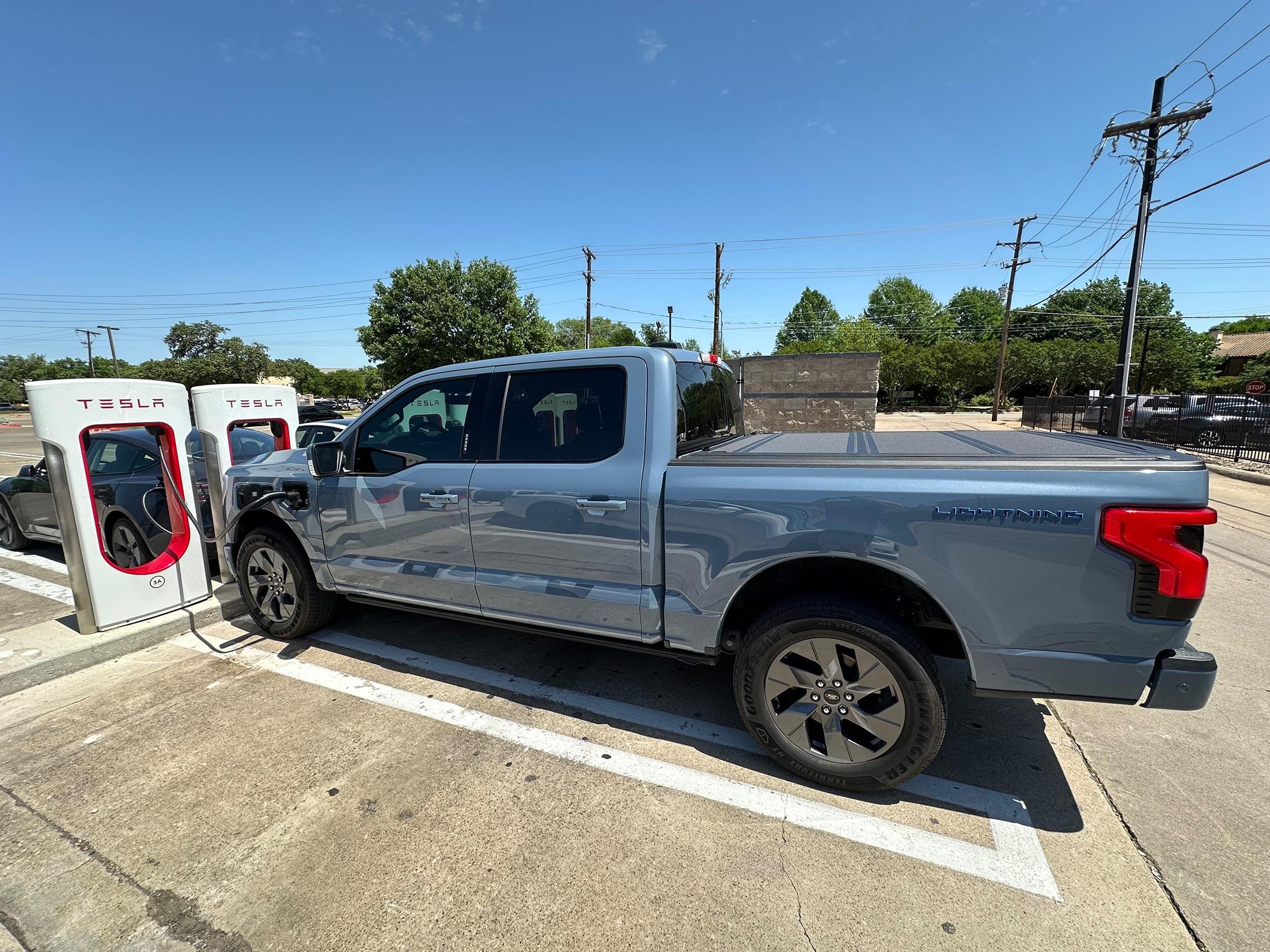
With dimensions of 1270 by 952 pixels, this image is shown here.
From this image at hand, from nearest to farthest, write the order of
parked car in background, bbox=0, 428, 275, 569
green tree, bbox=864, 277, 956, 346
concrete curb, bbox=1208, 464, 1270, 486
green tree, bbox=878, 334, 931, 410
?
parked car in background, bbox=0, 428, 275, 569 < concrete curb, bbox=1208, 464, 1270, 486 < green tree, bbox=878, 334, 931, 410 < green tree, bbox=864, 277, 956, 346

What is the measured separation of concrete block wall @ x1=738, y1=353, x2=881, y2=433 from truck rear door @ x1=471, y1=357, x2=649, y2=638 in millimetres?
8139

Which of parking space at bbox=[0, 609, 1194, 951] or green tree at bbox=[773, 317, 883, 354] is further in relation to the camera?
green tree at bbox=[773, 317, 883, 354]

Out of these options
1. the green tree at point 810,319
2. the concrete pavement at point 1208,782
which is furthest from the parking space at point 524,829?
the green tree at point 810,319

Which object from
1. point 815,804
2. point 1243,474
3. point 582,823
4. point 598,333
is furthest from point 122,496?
point 598,333

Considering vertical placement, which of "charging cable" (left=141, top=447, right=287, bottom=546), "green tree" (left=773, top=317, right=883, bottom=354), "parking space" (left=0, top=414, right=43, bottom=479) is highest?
"green tree" (left=773, top=317, right=883, bottom=354)

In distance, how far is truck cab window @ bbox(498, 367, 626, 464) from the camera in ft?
9.34

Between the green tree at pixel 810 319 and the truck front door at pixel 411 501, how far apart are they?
78.1 metres

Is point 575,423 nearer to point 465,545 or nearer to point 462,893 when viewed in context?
point 465,545

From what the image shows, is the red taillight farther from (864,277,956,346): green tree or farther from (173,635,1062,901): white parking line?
(864,277,956,346): green tree

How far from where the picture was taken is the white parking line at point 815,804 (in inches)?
83.0

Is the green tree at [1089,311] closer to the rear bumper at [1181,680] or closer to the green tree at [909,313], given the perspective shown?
the green tree at [909,313]

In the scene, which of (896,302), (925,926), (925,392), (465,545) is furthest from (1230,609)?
(896,302)

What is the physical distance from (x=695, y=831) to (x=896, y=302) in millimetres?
84969

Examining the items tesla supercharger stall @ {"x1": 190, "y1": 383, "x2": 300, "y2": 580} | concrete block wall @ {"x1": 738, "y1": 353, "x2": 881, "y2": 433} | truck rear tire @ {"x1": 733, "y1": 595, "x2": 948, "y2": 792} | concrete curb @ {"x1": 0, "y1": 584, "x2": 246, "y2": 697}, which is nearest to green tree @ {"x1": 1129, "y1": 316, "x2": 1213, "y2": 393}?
concrete block wall @ {"x1": 738, "y1": 353, "x2": 881, "y2": 433}
